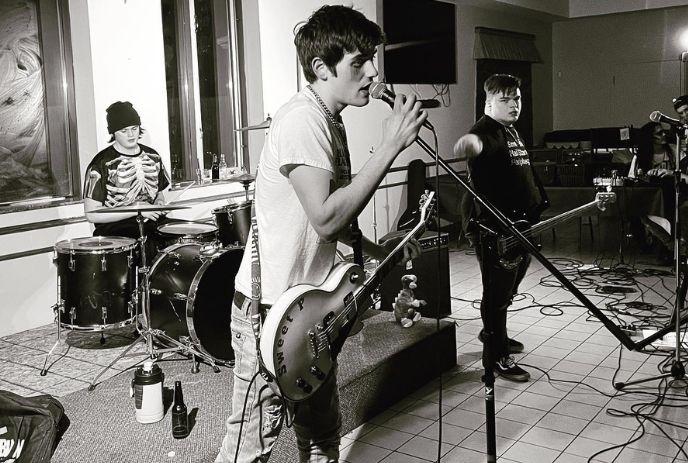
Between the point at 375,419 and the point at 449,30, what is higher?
the point at 449,30

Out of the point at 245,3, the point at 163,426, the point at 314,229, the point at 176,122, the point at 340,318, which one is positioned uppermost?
the point at 245,3

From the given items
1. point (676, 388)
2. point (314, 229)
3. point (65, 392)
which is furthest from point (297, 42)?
point (676, 388)

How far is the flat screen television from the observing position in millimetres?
8703

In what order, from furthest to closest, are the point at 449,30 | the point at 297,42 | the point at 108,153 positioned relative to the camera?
the point at 449,30
the point at 108,153
the point at 297,42

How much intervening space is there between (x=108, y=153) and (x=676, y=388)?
13.5 ft

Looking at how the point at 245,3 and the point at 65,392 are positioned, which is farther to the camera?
the point at 245,3

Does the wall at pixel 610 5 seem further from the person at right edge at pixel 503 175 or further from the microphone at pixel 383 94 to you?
the microphone at pixel 383 94

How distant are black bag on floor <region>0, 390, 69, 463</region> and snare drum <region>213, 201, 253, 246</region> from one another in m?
2.07

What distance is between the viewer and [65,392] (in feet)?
12.8

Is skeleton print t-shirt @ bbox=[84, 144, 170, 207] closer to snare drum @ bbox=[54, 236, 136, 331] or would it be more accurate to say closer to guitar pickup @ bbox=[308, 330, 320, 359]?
snare drum @ bbox=[54, 236, 136, 331]

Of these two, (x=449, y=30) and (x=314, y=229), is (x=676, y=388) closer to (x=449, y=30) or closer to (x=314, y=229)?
(x=314, y=229)

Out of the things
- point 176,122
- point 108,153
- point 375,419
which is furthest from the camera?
point 176,122

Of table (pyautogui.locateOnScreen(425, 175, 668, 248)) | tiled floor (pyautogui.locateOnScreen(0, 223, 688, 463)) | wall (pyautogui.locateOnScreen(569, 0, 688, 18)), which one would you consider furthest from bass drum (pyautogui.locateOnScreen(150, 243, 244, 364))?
wall (pyautogui.locateOnScreen(569, 0, 688, 18))

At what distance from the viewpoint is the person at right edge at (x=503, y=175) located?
405 cm
